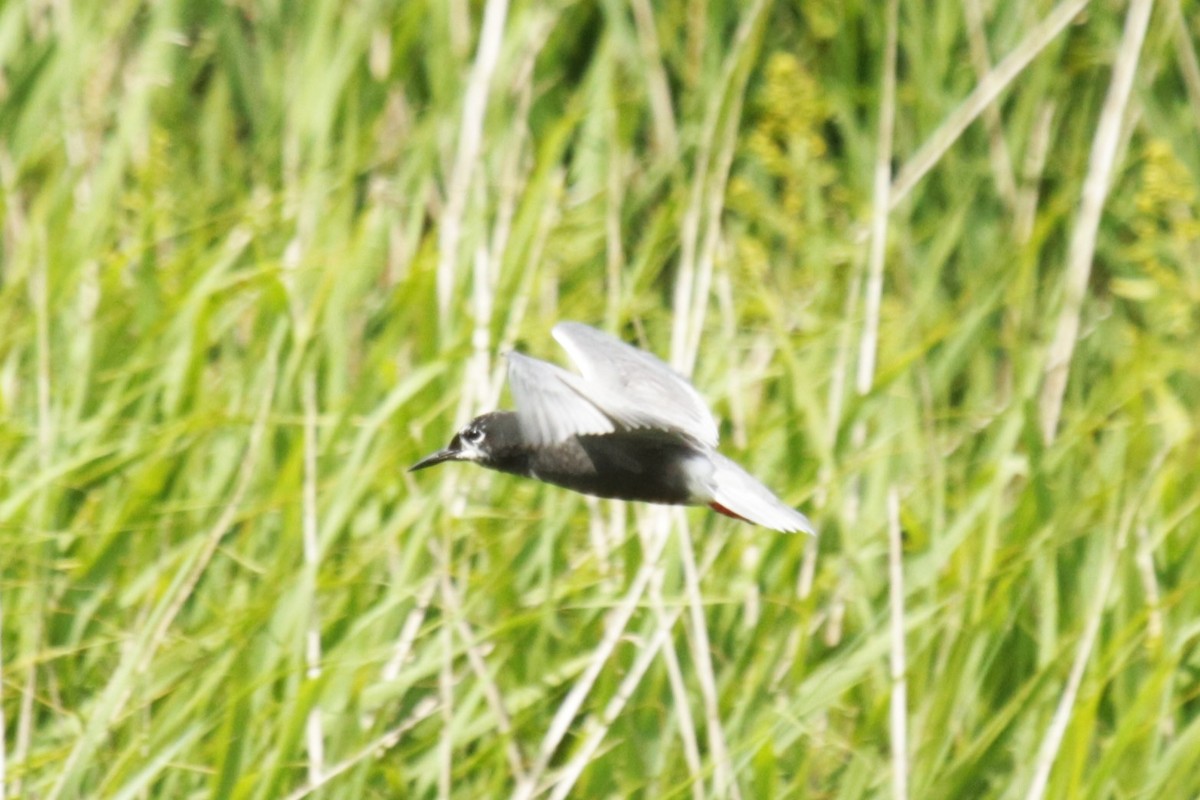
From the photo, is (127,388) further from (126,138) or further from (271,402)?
(126,138)

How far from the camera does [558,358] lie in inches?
144

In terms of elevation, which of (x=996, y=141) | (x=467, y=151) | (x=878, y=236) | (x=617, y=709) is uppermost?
(x=996, y=141)

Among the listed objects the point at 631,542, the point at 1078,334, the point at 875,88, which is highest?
the point at 875,88

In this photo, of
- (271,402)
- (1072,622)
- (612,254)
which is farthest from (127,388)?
(1072,622)

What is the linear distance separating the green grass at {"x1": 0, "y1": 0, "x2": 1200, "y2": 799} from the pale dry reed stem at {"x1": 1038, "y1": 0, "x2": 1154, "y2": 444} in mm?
14

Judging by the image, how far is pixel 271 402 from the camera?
338cm

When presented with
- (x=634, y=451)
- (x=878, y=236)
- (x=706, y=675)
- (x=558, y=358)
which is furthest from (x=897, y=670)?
(x=558, y=358)

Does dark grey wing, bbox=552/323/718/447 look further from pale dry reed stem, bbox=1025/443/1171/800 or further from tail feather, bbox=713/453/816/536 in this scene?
pale dry reed stem, bbox=1025/443/1171/800

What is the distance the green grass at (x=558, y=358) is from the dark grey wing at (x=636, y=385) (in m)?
0.29

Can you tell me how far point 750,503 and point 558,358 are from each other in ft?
3.10

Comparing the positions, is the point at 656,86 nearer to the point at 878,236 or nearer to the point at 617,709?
the point at 878,236

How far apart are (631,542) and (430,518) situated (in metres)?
0.33

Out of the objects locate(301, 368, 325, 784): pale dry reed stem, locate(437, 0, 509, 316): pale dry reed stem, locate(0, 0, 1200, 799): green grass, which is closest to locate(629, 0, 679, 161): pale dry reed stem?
locate(0, 0, 1200, 799): green grass

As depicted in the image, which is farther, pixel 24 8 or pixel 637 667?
pixel 24 8
